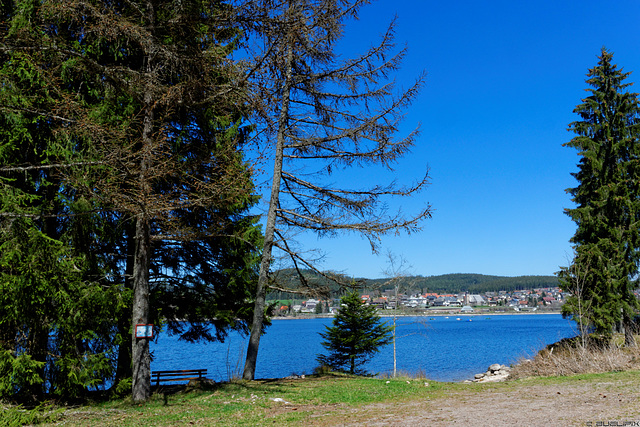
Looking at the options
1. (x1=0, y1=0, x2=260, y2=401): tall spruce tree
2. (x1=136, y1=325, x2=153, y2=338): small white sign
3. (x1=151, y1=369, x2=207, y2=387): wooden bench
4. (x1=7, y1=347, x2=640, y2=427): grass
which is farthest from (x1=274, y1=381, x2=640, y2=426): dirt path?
(x1=151, y1=369, x2=207, y2=387): wooden bench

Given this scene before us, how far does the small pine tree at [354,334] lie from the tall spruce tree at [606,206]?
8.93 m

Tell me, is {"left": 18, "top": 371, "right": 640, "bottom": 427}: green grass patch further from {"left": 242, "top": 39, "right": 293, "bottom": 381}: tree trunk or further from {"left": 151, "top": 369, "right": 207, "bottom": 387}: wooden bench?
{"left": 151, "top": 369, "right": 207, "bottom": 387}: wooden bench

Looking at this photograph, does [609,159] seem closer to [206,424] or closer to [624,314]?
[624,314]

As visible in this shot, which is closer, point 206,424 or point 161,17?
point 206,424

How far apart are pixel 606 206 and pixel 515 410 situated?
1786 centimetres

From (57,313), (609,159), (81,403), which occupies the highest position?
(609,159)

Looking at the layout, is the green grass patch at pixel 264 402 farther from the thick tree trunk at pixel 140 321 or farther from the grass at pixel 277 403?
the thick tree trunk at pixel 140 321

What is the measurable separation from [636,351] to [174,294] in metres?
14.3

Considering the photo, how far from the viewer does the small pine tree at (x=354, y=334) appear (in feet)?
73.7

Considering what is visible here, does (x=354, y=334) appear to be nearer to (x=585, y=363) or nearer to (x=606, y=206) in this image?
(x=585, y=363)

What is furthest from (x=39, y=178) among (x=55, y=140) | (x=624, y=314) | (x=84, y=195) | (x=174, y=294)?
(x=624, y=314)

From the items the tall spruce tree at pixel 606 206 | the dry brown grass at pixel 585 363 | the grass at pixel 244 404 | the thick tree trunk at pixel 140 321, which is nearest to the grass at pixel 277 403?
the grass at pixel 244 404

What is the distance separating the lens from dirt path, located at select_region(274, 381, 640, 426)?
594 centimetres

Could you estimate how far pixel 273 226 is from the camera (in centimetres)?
1295
